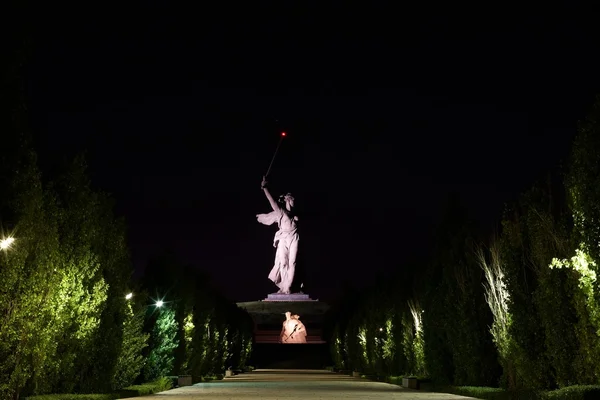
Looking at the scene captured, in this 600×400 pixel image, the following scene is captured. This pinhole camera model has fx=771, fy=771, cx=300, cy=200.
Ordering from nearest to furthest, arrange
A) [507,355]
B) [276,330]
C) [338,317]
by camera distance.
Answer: [507,355] < [338,317] < [276,330]

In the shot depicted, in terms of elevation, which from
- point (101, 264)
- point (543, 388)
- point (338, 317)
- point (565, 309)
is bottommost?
point (543, 388)

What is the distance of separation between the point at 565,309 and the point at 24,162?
1196 centimetres

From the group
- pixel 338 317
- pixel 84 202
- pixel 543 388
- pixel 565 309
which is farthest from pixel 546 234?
pixel 338 317

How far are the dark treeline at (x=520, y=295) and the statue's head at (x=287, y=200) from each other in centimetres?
3130

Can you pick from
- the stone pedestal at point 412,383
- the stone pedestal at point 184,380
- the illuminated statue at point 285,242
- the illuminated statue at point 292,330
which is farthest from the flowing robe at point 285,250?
the stone pedestal at point 412,383

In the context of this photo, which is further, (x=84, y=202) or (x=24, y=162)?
(x=84, y=202)

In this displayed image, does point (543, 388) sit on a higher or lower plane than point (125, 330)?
lower

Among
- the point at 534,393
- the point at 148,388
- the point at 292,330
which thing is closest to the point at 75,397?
the point at 148,388

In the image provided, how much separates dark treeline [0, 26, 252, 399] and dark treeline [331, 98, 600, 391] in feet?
32.3

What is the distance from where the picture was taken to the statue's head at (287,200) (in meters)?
64.9

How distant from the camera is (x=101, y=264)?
21.0 metres

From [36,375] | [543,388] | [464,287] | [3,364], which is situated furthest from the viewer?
[464,287]

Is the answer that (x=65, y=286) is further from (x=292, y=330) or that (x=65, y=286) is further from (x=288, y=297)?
(x=288, y=297)

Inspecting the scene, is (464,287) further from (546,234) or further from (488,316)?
(546,234)
